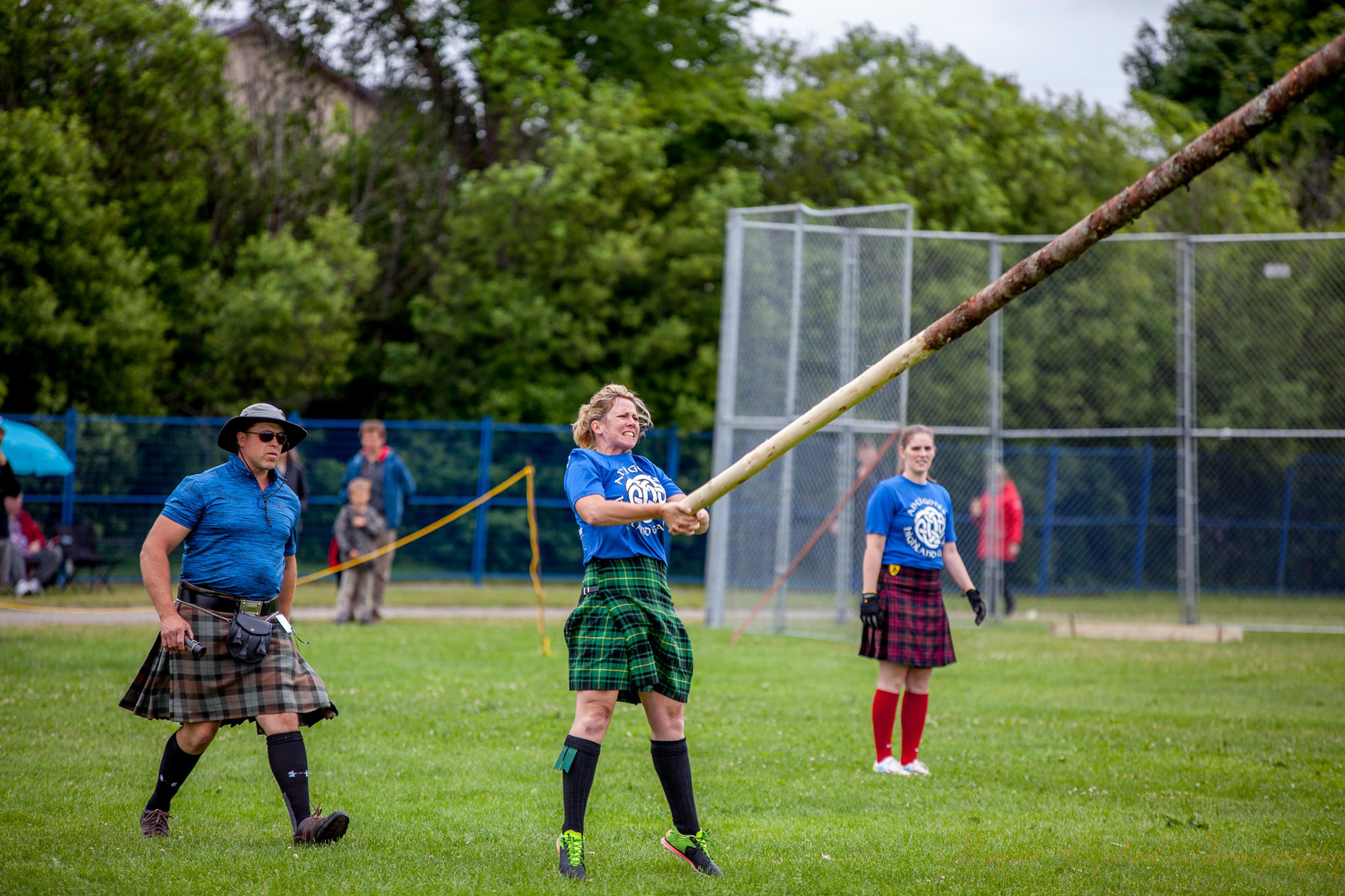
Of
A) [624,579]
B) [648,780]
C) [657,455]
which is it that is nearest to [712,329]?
[657,455]

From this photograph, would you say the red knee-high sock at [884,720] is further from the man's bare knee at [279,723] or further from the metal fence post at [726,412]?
the metal fence post at [726,412]

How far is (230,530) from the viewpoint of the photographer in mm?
4773

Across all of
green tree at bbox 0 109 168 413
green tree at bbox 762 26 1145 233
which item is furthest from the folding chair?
green tree at bbox 762 26 1145 233

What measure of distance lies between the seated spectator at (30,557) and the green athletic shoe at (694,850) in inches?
460

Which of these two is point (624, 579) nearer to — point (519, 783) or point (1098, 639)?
point (519, 783)

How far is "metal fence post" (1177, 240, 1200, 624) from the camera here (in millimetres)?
13016

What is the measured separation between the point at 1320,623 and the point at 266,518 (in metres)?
13.4

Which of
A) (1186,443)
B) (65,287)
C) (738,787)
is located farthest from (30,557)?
(1186,443)

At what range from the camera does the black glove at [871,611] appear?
6.46 m

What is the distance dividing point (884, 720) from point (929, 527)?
1049mm

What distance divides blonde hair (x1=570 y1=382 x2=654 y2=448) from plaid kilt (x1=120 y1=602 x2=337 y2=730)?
4.62 ft

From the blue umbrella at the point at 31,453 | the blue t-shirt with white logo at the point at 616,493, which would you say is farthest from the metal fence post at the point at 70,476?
the blue t-shirt with white logo at the point at 616,493

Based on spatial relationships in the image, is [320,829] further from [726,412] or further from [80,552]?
Result: [80,552]

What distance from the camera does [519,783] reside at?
6.04m
